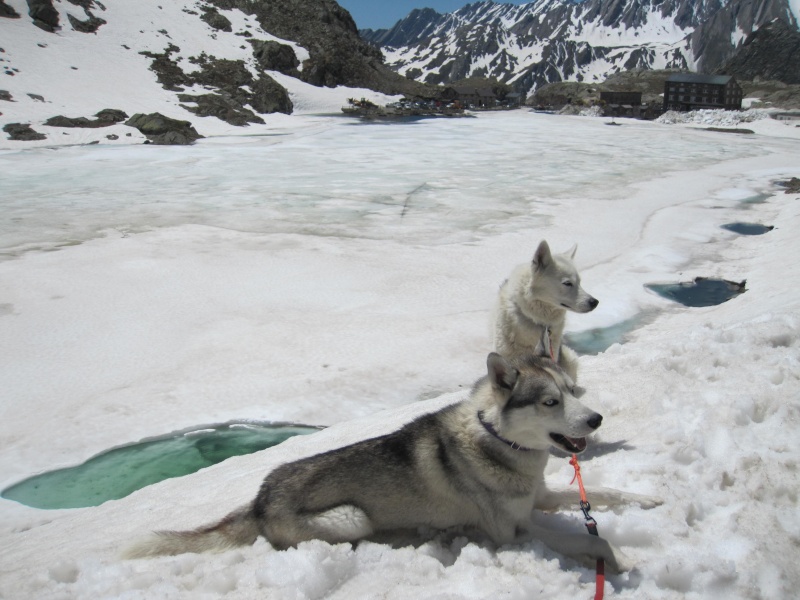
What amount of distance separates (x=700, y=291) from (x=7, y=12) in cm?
6132

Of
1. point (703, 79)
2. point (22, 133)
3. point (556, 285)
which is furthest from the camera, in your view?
point (703, 79)

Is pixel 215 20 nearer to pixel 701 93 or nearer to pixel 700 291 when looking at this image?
pixel 701 93

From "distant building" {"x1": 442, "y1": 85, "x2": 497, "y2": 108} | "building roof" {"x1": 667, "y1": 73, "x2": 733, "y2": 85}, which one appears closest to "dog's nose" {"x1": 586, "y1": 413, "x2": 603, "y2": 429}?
"building roof" {"x1": 667, "y1": 73, "x2": 733, "y2": 85}

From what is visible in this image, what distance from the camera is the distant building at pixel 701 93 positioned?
82.8 m

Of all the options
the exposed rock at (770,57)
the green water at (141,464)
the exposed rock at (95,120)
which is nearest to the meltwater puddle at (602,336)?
the green water at (141,464)

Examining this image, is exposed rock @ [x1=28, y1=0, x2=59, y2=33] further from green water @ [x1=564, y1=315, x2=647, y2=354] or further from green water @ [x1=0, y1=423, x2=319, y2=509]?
green water @ [x1=564, y1=315, x2=647, y2=354]

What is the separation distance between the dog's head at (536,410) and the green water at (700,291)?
21.5 feet

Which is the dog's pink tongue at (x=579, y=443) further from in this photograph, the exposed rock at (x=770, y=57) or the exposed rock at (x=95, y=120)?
the exposed rock at (x=770, y=57)

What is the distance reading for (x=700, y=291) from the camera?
30.1ft

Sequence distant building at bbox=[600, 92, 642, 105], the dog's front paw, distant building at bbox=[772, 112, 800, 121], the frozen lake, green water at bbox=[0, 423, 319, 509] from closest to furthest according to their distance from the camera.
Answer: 1. the dog's front paw
2. green water at bbox=[0, 423, 319, 509]
3. the frozen lake
4. distant building at bbox=[772, 112, 800, 121]
5. distant building at bbox=[600, 92, 642, 105]

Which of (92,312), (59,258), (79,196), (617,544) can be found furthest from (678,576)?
(79,196)

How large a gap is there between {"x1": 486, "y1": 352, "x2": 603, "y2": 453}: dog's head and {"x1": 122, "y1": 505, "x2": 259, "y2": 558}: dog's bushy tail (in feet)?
4.57

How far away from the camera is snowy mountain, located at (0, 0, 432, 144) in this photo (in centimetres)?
3909

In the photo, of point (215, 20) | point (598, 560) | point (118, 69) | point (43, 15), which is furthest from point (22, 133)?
point (215, 20)
